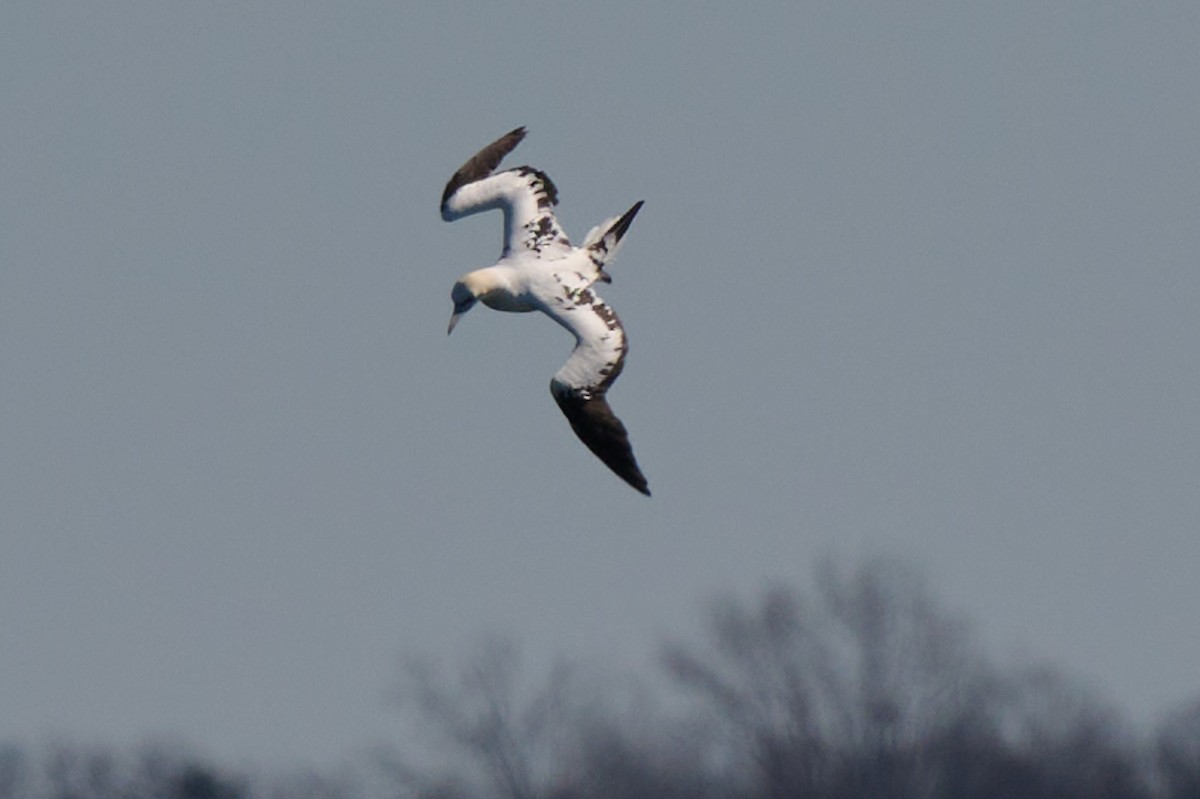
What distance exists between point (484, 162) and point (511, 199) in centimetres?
114

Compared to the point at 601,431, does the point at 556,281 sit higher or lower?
higher

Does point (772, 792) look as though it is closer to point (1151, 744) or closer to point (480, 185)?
point (1151, 744)

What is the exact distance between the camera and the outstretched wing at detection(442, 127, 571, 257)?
34.3 meters

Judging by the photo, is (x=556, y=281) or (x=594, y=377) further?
(x=556, y=281)

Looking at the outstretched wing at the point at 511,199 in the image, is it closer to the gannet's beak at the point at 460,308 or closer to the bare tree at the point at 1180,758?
the gannet's beak at the point at 460,308

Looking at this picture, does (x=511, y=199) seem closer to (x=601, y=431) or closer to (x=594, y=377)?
(x=594, y=377)

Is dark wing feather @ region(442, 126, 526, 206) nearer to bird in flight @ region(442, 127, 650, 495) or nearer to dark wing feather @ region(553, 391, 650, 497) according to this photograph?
bird in flight @ region(442, 127, 650, 495)

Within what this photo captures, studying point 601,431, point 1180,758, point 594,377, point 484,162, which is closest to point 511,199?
point 484,162

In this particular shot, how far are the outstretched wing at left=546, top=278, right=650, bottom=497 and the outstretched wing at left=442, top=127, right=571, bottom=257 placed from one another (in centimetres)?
138

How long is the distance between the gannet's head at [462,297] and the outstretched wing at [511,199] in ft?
2.34

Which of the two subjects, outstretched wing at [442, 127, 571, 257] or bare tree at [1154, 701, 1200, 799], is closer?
outstretched wing at [442, 127, 571, 257]

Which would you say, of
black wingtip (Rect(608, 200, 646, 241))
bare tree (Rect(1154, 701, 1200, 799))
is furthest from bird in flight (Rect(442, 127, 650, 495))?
bare tree (Rect(1154, 701, 1200, 799))

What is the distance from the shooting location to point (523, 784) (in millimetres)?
71125

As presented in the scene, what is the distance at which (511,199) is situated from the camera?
34.9 m
